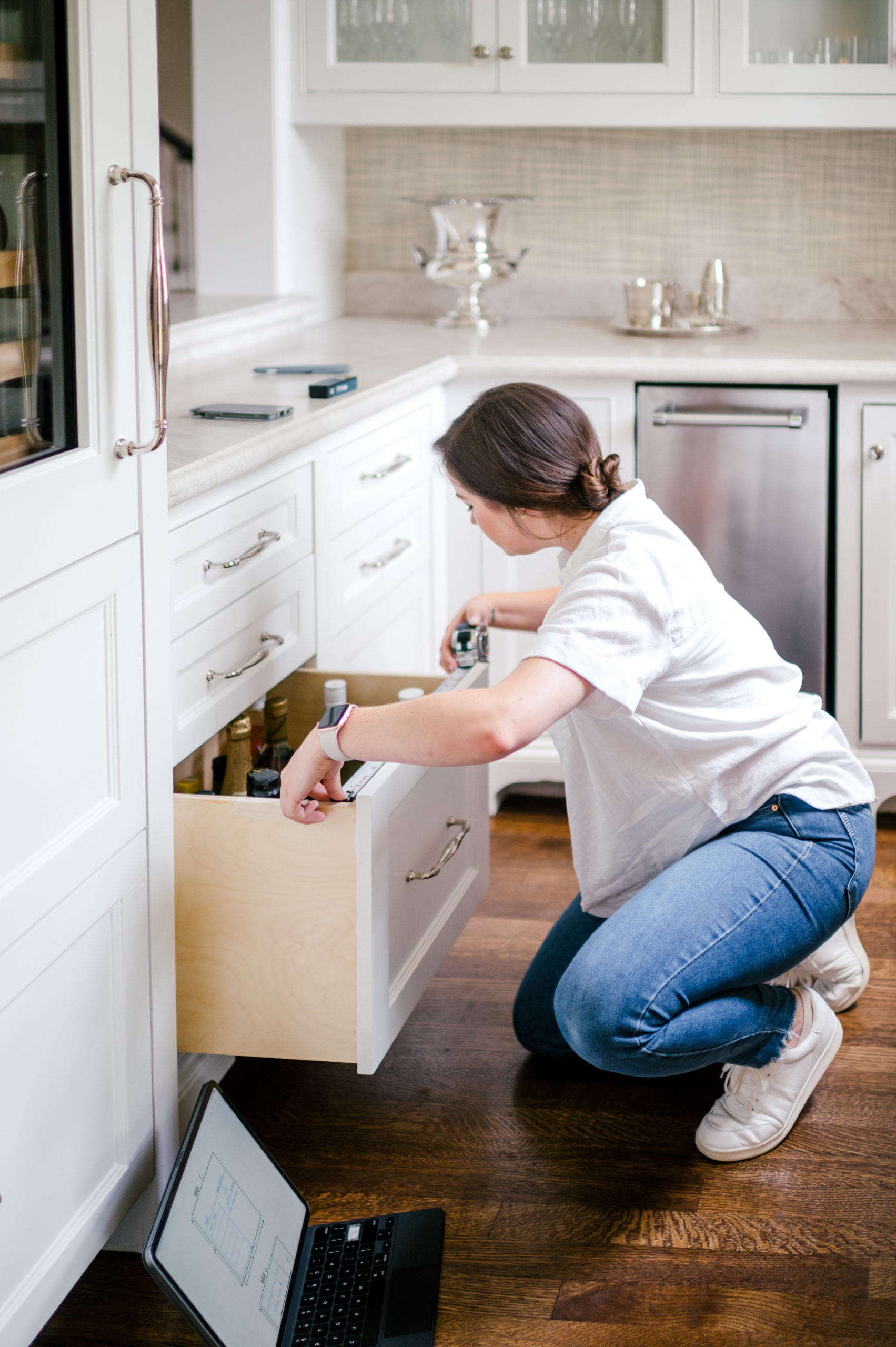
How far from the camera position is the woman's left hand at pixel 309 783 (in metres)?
1.35

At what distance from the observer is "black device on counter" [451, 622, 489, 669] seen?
1.78 meters

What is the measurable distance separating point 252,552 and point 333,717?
15.6 inches

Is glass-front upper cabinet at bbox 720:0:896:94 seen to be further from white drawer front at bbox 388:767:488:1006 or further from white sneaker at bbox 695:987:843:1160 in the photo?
white sneaker at bbox 695:987:843:1160

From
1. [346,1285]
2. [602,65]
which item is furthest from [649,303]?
[346,1285]

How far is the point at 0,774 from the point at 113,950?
0.30m

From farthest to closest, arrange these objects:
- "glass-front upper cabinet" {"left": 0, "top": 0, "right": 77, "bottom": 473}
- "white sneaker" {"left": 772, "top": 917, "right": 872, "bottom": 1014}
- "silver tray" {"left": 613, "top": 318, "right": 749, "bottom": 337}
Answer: "silver tray" {"left": 613, "top": 318, "right": 749, "bottom": 337} → "white sneaker" {"left": 772, "top": 917, "right": 872, "bottom": 1014} → "glass-front upper cabinet" {"left": 0, "top": 0, "right": 77, "bottom": 473}

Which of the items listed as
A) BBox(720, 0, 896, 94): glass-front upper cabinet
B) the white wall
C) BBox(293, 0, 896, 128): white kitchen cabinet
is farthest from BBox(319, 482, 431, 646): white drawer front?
BBox(720, 0, 896, 94): glass-front upper cabinet

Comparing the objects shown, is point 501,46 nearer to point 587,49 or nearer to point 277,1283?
point 587,49

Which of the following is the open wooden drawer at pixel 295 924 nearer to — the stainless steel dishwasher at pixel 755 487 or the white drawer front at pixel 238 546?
the white drawer front at pixel 238 546

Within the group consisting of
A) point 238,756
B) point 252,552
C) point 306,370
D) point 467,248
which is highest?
point 467,248

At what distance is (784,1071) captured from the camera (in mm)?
1664

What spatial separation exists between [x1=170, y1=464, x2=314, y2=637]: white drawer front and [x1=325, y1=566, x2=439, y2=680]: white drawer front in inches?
8.1

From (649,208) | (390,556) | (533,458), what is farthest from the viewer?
(649,208)

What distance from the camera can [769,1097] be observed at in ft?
5.44
